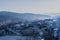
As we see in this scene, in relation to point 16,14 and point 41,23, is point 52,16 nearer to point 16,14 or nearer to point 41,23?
point 41,23

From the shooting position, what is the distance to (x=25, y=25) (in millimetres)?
929

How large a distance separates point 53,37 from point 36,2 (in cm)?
32

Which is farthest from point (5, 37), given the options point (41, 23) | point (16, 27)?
point (41, 23)

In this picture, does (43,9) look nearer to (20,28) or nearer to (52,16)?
(52,16)

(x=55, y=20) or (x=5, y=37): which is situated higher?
(x=55, y=20)

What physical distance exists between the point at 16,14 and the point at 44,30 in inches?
10.2

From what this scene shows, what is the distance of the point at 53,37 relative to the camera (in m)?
0.92

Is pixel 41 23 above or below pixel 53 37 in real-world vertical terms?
above

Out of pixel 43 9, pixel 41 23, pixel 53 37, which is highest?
pixel 43 9

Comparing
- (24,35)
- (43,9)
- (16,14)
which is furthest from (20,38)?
(43,9)

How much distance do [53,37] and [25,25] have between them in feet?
0.80

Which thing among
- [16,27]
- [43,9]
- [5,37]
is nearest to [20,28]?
[16,27]

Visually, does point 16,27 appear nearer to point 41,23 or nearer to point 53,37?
point 41,23

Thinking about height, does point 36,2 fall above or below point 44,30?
above
